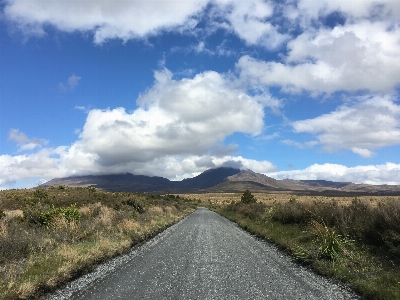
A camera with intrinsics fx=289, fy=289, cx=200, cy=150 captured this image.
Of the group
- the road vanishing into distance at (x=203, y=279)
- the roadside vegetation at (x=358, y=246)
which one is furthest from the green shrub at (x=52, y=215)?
the roadside vegetation at (x=358, y=246)

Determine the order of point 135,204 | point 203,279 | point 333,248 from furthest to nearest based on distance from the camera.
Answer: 1. point 135,204
2. point 333,248
3. point 203,279

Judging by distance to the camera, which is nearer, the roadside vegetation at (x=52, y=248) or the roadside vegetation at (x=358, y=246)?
the roadside vegetation at (x=52, y=248)

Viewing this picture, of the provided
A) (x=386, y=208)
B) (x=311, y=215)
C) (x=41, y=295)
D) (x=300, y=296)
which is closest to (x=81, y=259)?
(x=41, y=295)

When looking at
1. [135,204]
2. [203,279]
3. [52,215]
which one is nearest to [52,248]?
[52,215]

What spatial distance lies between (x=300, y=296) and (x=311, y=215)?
12.3 metres

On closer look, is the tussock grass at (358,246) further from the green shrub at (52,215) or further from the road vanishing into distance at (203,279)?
the green shrub at (52,215)

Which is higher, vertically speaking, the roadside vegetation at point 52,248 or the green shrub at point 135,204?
the green shrub at point 135,204

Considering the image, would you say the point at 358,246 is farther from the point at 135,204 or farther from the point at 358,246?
the point at 135,204

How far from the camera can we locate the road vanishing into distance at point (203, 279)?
306 inches

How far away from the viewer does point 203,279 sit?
9.32 m

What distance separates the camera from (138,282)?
891 centimetres

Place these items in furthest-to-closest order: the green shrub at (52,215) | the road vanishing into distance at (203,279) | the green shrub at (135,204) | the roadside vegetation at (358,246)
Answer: the green shrub at (135,204)
the green shrub at (52,215)
the roadside vegetation at (358,246)
the road vanishing into distance at (203,279)

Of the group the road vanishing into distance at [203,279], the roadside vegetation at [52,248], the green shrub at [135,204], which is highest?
the green shrub at [135,204]

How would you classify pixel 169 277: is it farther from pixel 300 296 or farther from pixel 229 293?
pixel 300 296
